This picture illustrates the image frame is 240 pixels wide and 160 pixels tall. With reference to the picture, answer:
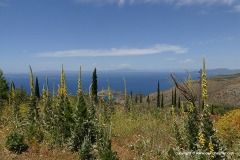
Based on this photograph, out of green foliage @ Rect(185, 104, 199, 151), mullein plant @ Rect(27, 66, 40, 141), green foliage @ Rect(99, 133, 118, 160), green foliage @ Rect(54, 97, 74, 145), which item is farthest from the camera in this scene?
mullein plant @ Rect(27, 66, 40, 141)

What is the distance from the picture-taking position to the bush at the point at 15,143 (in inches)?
562

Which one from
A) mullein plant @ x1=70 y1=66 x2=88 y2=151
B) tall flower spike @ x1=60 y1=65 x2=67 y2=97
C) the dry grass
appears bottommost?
the dry grass

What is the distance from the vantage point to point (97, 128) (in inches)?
567

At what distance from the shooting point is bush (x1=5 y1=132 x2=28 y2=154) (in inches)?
562

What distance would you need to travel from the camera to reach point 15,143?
14195 mm

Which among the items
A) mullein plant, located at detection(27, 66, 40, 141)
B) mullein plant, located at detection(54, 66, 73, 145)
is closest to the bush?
mullein plant, located at detection(27, 66, 40, 141)

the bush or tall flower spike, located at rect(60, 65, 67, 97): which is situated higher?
tall flower spike, located at rect(60, 65, 67, 97)

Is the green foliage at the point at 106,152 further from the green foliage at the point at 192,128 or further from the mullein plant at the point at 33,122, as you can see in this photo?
the mullein plant at the point at 33,122

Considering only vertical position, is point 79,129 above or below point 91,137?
above

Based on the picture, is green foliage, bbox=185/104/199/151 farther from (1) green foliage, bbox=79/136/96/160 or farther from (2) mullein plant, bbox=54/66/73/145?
(2) mullein plant, bbox=54/66/73/145

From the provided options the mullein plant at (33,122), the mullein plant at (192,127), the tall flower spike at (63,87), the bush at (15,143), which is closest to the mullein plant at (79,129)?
the tall flower spike at (63,87)

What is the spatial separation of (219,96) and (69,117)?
5663 inches

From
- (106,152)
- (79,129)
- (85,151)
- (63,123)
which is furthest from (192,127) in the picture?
(63,123)

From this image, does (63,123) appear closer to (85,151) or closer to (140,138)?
(85,151)
